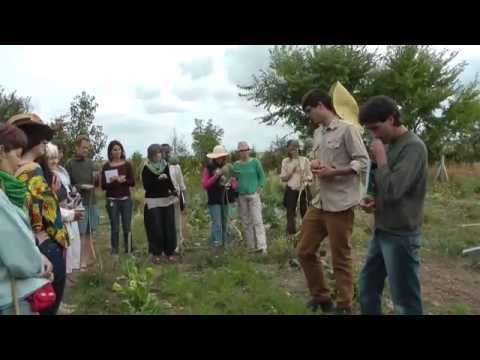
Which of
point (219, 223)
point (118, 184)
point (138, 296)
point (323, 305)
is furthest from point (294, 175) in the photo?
point (138, 296)

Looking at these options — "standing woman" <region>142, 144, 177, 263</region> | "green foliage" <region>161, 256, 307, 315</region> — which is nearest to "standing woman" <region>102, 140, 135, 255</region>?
"standing woman" <region>142, 144, 177, 263</region>

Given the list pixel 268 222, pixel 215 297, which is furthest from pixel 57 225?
pixel 268 222

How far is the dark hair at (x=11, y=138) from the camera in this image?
2.48 metres

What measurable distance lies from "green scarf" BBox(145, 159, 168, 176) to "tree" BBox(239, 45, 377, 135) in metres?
18.0

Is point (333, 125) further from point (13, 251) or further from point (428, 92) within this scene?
point (428, 92)

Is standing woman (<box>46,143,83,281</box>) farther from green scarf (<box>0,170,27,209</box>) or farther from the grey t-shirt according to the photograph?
the grey t-shirt

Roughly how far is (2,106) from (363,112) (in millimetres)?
15517

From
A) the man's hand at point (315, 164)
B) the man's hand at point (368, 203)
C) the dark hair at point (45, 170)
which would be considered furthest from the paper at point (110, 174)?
the man's hand at point (368, 203)

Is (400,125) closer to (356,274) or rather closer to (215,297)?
(215,297)

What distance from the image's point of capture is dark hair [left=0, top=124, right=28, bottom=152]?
2480mm

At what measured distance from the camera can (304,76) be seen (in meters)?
24.2

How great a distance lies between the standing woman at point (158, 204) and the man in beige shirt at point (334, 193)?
117 inches

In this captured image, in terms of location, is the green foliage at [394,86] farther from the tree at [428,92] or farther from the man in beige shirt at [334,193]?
the man in beige shirt at [334,193]

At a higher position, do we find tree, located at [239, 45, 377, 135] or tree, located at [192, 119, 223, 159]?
tree, located at [239, 45, 377, 135]
